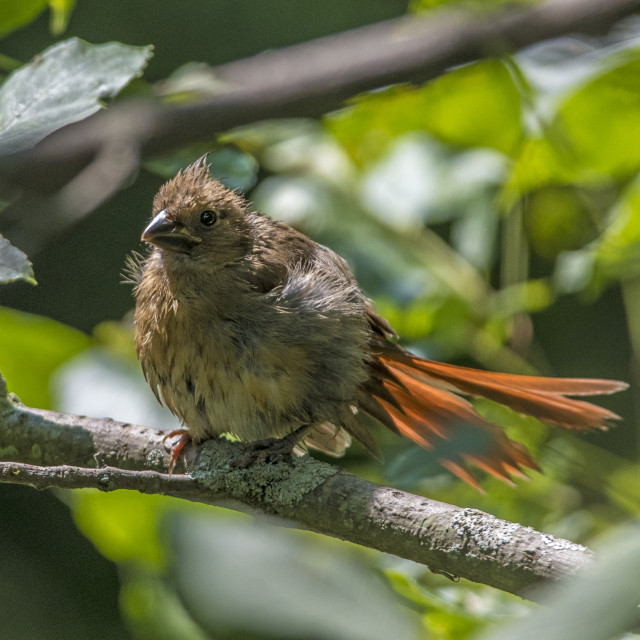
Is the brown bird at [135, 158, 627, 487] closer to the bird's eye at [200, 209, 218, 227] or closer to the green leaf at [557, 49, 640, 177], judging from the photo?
the bird's eye at [200, 209, 218, 227]

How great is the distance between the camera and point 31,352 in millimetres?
2549

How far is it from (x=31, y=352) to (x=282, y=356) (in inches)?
A: 29.0

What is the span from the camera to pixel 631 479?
2684 millimetres

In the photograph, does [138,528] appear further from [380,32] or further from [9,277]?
[380,32]

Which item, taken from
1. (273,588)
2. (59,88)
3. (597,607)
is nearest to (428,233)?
(59,88)

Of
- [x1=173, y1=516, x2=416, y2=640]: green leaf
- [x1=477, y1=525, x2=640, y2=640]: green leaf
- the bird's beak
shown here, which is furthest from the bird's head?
[x1=477, y1=525, x2=640, y2=640]: green leaf

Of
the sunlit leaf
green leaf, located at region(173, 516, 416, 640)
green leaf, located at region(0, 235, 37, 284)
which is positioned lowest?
the sunlit leaf

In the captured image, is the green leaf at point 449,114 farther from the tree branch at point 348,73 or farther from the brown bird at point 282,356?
the brown bird at point 282,356

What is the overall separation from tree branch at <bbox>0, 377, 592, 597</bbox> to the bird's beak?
0.67 metres

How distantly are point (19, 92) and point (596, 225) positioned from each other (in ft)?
7.22

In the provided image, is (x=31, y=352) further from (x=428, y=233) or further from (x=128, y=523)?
(x=428, y=233)

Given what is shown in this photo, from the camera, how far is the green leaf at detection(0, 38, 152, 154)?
1647mm

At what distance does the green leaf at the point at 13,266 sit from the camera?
1345 millimetres

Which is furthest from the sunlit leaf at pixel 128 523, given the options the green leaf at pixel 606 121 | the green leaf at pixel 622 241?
the green leaf at pixel 606 121
